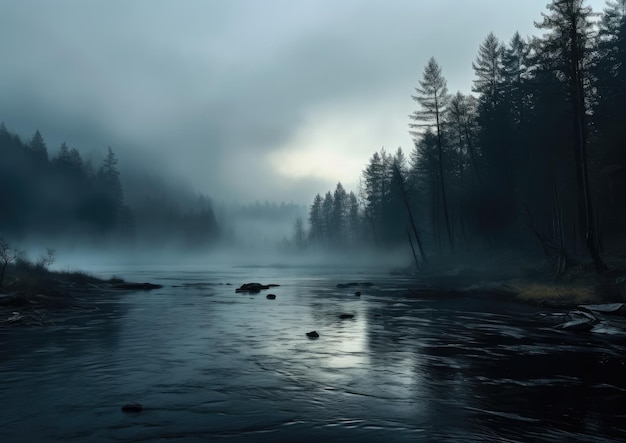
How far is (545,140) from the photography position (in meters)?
46.7

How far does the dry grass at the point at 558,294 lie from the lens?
2823 cm

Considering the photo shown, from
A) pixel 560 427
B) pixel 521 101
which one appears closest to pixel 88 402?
pixel 560 427

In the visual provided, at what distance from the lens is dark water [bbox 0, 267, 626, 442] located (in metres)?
9.73

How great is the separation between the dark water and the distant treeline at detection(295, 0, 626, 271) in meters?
18.4

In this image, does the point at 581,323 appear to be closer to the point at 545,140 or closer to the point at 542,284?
the point at 542,284

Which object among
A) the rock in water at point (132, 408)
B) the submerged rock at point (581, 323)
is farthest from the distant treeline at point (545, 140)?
the rock in water at point (132, 408)

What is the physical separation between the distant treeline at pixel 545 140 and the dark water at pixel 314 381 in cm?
1835

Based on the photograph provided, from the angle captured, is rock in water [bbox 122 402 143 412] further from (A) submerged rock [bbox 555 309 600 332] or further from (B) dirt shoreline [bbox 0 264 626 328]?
(A) submerged rock [bbox 555 309 600 332]

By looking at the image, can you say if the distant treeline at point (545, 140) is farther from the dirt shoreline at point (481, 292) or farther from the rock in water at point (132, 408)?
the rock in water at point (132, 408)

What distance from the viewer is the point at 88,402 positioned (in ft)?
38.1

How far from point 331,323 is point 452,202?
5350cm

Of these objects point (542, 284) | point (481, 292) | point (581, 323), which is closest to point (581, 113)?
point (542, 284)

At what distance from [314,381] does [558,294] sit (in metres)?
24.4

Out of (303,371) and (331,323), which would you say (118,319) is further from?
(303,371)
